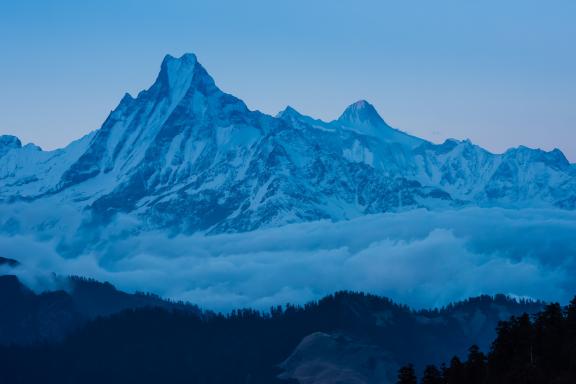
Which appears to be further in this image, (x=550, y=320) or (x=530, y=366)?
(x=550, y=320)

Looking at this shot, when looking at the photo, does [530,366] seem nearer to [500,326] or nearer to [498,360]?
[498,360]

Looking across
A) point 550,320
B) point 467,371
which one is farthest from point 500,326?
point 467,371

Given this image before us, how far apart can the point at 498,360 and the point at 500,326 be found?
8.62m

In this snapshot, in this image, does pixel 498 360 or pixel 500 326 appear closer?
pixel 498 360

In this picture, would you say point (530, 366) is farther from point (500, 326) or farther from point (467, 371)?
point (500, 326)

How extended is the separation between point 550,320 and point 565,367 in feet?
36.0

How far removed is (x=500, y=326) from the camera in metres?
133

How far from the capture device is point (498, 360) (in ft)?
410

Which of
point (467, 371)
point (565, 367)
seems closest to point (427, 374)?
point (467, 371)

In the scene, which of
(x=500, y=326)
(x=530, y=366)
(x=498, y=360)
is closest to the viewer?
(x=530, y=366)

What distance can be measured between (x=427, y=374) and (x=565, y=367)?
12.5m

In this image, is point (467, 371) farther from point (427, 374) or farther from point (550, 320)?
point (550, 320)

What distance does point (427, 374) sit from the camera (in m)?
119

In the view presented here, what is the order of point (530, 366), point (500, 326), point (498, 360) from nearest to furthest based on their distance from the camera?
point (530, 366) < point (498, 360) < point (500, 326)
